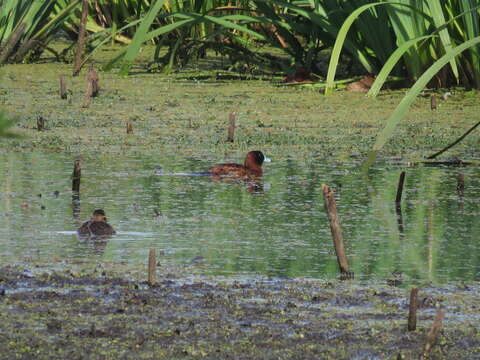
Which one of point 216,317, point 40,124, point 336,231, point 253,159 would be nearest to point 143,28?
point 40,124

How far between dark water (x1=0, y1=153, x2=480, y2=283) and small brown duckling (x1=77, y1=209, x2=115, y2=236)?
0.21 feet

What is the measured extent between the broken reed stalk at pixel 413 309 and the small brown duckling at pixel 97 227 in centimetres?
189

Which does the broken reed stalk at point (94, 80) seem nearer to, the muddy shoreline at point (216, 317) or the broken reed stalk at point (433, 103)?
the broken reed stalk at point (433, 103)

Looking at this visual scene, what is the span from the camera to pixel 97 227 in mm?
5410

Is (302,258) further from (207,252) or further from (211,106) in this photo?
(211,106)

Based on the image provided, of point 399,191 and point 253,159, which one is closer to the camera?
point 399,191

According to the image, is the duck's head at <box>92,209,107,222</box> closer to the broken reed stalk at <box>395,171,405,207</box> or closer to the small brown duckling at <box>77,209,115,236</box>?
the small brown duckling at <box>77,209,115,236</box>

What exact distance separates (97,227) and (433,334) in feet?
7.35

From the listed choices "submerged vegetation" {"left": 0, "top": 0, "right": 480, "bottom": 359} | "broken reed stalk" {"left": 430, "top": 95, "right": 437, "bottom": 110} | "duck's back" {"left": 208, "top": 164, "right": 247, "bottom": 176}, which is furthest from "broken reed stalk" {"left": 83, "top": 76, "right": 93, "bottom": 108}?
"duck's back" {"left": 208, "top": 164, "right": 247, "bottom": 176}

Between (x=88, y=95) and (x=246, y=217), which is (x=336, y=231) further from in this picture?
(x=88, y=95)

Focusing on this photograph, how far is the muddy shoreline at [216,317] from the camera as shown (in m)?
3.74

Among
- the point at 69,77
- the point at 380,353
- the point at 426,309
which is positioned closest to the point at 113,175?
the point at 426,309

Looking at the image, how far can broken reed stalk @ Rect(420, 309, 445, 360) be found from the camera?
11.4 ft

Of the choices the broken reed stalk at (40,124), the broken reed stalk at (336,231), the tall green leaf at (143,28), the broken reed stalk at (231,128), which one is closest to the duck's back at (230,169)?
the broken reed stalk at (231,128)
